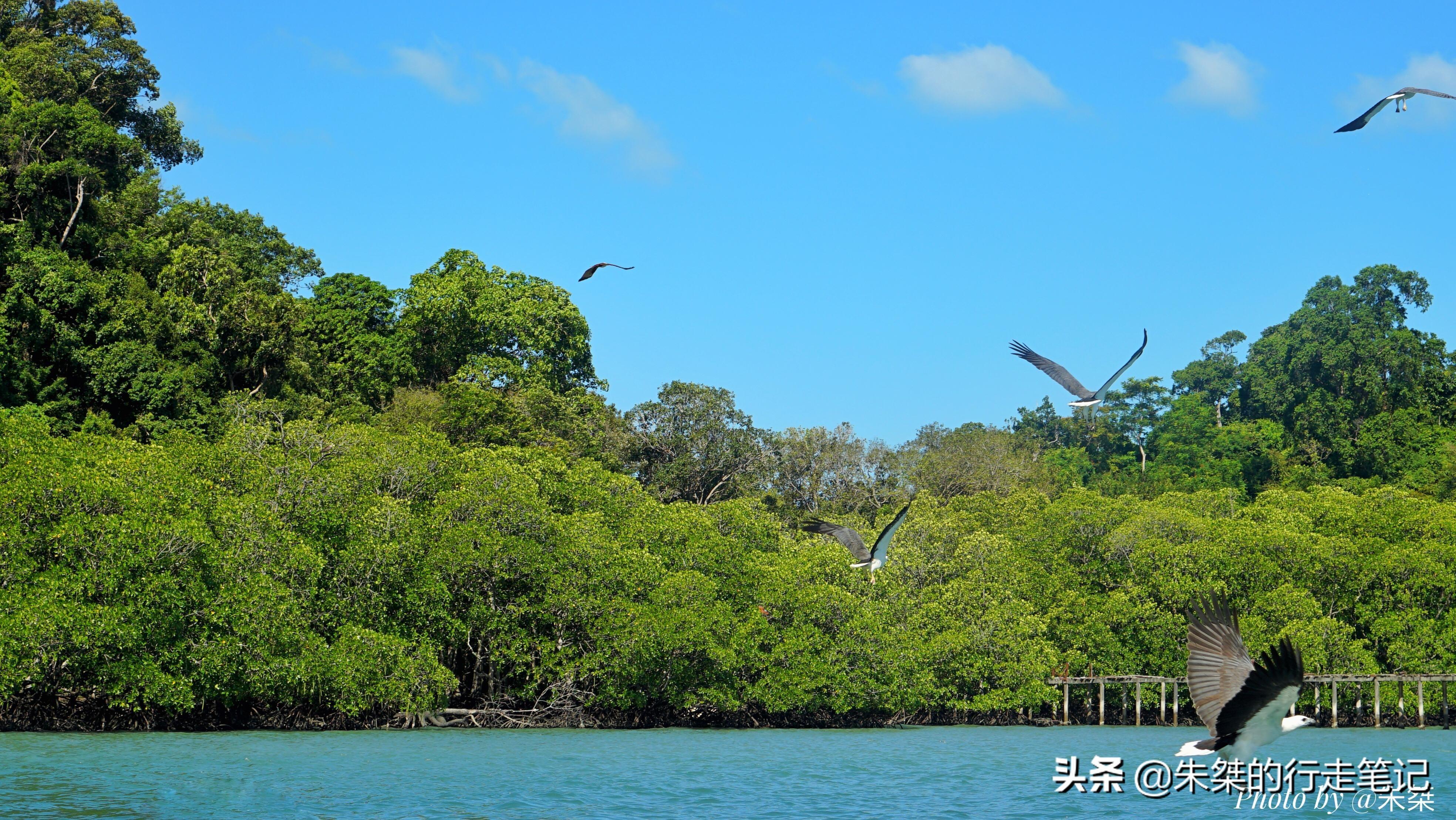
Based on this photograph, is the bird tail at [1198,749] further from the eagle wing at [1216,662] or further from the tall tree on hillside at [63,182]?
the tall tree on hillside at [63,182]

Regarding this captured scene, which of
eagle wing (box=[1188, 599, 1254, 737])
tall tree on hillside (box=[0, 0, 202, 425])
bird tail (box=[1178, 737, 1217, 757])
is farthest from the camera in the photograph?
tall tree on hillside (box=[0, 0, 202, 425])

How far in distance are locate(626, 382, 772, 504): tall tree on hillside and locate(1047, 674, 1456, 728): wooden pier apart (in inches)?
838

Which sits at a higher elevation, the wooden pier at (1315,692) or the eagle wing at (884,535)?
the eagle wing at (884,535)

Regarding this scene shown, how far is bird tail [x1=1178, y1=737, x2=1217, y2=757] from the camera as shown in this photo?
37.1ft

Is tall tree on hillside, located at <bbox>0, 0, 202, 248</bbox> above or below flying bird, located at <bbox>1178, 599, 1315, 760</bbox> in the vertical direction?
above

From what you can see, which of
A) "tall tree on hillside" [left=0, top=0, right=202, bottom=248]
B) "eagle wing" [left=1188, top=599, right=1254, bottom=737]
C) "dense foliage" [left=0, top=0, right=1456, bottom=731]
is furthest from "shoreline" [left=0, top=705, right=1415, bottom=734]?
"eagle wing" [left=1188, top=599, right=1254, bottom=737]

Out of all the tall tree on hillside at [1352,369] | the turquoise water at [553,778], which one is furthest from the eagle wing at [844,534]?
the tall tree on hillside at [1352,369]

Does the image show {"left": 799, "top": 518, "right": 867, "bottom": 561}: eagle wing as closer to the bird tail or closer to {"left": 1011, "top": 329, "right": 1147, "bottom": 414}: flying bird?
{"left": 1011, "top": 329, "right": 1147, "bottom": 414}: flying bird

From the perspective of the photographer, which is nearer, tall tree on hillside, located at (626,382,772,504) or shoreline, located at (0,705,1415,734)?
shoreline, located at (0,705,1415,734)

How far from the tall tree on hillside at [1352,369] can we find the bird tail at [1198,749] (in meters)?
69.1

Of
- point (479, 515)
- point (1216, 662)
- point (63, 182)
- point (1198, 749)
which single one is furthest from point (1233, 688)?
point (63, 182)

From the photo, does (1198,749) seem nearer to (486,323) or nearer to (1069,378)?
(1069,378)

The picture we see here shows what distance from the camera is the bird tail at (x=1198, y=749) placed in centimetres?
1130

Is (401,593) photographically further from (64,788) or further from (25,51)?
(25,51)
